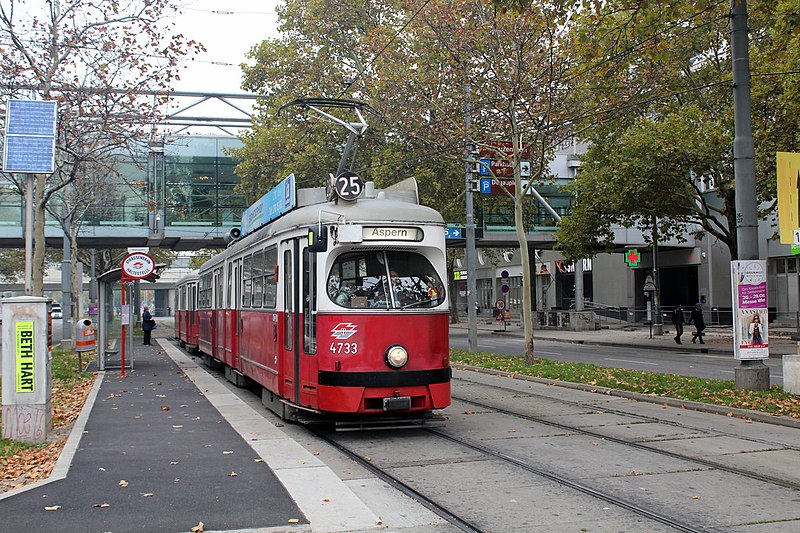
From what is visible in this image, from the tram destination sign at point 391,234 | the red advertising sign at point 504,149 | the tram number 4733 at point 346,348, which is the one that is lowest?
the tram number 4733 at point 346,348

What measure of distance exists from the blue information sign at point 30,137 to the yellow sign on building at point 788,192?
12222 mm

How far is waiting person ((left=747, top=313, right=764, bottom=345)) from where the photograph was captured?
14617 millimetres

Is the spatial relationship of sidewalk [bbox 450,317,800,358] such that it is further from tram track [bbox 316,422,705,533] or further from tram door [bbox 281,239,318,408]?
tram door [bbox 281,239,318,408]

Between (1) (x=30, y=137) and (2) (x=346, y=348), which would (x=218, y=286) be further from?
(2) (x=346, y=348)

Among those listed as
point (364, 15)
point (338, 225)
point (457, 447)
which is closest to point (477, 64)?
point (338, 225)

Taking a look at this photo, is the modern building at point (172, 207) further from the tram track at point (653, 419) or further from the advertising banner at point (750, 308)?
the advertising banner at point (750, 308)

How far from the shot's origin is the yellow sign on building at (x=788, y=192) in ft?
48.8

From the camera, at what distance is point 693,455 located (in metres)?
9.74

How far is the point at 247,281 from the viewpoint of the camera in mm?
15336

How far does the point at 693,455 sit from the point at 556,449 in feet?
5.21

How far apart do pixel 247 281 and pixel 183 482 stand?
287 inches

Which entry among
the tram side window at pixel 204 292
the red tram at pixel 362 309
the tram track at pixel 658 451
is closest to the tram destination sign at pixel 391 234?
the red tram at pixel 362 309

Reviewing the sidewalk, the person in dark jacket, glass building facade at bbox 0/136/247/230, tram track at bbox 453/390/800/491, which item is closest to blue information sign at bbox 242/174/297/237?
tram track at bbox 453/390/800/491

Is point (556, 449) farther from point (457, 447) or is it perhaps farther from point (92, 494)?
point (92, 494)
